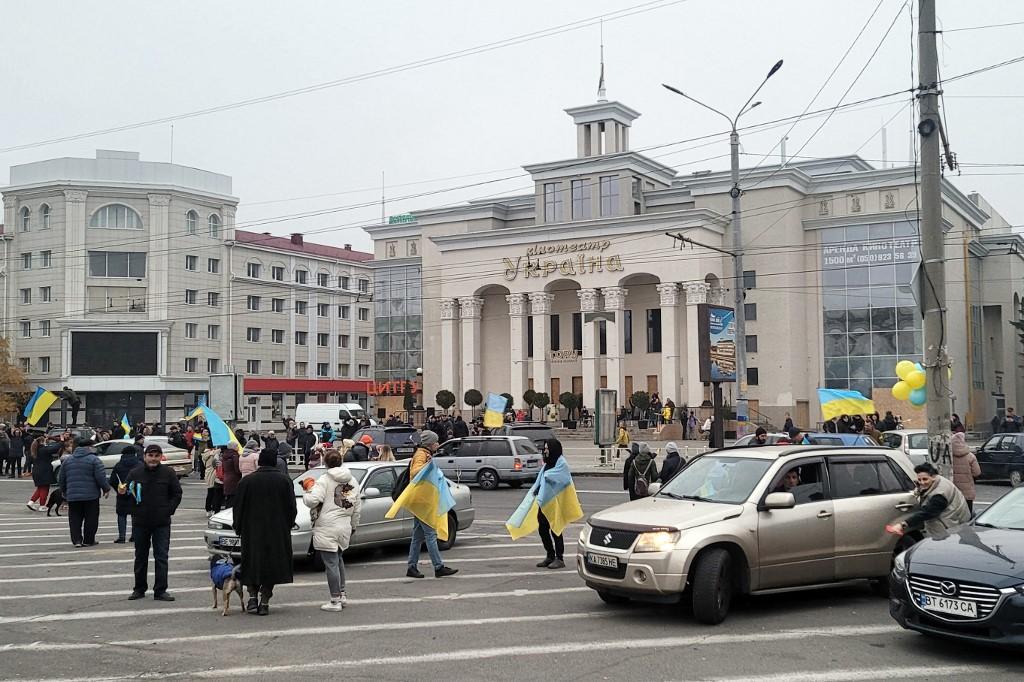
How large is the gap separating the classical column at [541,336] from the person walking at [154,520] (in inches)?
1920

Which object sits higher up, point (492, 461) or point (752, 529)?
point (752, 529)

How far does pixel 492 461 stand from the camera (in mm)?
29062

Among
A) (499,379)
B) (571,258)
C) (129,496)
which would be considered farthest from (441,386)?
(129,496)

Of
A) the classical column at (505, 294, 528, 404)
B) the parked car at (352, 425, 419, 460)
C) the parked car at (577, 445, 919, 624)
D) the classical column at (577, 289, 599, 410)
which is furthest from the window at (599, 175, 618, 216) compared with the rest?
the parked car at (577, 445, 919, 624)

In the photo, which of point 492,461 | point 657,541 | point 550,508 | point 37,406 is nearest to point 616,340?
point 492,461

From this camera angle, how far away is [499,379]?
6506 cm

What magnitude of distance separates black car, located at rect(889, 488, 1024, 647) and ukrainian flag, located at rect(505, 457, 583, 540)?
5.37m

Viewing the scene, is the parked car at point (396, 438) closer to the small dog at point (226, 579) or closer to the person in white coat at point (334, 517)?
the person in white coat at point (334, 517)

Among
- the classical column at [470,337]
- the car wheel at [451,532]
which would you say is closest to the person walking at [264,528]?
the car wheel at [451,532]

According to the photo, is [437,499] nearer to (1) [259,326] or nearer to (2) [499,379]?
(2) [499,379]

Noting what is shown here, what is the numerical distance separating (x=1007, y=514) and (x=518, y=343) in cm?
5173

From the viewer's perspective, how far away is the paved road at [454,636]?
8.04m

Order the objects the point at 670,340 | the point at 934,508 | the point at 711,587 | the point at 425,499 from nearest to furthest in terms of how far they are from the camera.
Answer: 1. the point at 711,587
2. the point at 934,508
3. the point at 425,499
4. the point at 670,340

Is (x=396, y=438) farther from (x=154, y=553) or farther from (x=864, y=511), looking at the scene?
(x=864, y=511)
